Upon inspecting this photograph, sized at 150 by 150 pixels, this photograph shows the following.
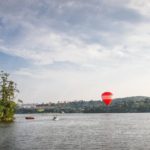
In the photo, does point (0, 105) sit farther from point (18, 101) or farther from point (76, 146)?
point (76, 146)

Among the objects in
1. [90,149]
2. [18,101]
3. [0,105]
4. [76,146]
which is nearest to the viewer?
[90,149]

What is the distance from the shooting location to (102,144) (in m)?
72.5

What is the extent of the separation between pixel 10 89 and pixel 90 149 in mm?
105449

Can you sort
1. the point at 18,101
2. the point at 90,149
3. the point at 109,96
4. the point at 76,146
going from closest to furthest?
the point at 90,149 < the point at 76,146 < the point at 109,96 < the point at 18,101

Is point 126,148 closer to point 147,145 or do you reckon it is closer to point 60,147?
point 147,145

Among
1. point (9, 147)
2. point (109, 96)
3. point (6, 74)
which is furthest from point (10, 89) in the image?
point (9, 147)

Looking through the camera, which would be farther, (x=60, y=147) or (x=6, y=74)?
(x=6, y=74)

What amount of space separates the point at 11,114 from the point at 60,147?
103 meters

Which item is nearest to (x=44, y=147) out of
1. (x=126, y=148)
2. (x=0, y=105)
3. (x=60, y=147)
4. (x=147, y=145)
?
(x=60, y=147)

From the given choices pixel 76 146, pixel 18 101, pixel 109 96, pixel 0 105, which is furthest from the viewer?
pixel 18 101

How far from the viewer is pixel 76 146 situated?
6844 centimetres

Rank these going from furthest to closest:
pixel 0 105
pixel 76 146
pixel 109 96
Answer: pixel 0 105, pixel 109 96, pixel 76 146

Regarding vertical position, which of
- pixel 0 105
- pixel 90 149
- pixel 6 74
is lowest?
pixel 90 149

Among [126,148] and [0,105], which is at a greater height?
[0,105]
